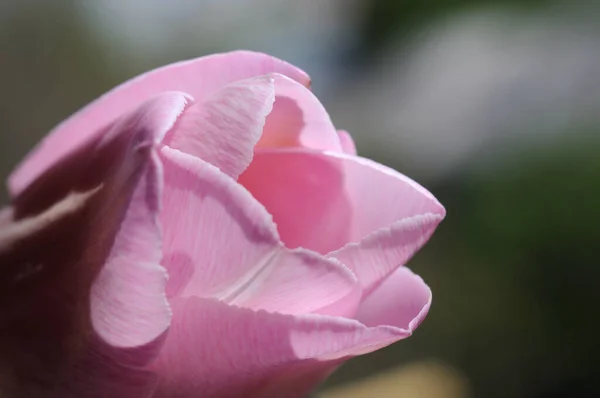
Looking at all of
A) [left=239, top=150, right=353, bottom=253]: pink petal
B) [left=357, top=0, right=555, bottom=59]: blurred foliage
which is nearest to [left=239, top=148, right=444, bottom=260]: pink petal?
[left=239, top=150, right=353, bottom=253]: pink petal

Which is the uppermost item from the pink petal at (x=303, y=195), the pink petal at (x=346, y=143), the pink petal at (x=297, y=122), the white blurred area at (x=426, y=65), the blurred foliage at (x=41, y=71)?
the pink petal at (x=297, y=122)

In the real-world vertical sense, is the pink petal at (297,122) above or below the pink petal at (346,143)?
above

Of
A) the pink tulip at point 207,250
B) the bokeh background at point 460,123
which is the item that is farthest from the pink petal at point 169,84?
the bokeh background at point 460,123

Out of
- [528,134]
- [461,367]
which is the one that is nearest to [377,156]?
[528,134]

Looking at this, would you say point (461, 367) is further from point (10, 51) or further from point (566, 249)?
point (10, 51)

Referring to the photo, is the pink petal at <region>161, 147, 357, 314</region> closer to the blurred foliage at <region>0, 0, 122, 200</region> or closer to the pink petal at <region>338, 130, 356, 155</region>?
the pink petal at <region>338, 130, 356, 155</region>

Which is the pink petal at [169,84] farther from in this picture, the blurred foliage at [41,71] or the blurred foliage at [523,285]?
the blurred foliage at [41,71]

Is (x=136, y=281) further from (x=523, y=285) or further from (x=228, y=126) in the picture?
(x=523, y=285)
